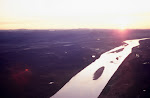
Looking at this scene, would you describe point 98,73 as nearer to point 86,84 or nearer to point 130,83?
point 86,84

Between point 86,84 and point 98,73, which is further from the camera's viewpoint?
point 98,73

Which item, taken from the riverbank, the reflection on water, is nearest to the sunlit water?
→ the reflection on water

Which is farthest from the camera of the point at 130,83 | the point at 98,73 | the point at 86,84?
the point at 98,73

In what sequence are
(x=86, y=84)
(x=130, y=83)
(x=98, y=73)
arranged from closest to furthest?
(x=130, y=83) < (x=86, y=84) < (x=98, y=73)

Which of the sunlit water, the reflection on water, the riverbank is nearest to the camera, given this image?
the riverbank

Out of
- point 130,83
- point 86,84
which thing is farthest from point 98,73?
point 130,83

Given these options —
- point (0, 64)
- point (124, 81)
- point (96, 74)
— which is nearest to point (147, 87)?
point (124, 81)

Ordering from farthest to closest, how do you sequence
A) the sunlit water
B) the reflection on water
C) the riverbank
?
the reflection on water
the sunlit water
the riverbank

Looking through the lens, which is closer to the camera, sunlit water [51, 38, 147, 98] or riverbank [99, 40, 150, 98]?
riverbank [99, 40, 150, 98]

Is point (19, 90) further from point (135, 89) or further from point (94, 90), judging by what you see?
point (135, 89)

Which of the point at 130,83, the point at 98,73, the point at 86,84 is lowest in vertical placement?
the point at 86,84

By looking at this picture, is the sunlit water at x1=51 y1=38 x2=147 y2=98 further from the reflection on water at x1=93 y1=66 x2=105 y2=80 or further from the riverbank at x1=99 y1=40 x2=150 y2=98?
the riverbank at x1=99 y1=40 x2=150 y2=98
